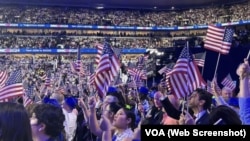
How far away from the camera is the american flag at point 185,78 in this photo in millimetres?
8250

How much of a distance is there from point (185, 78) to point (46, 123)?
517cm

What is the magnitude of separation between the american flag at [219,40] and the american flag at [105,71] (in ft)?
6.17

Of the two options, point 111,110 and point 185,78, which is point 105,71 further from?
point 111,110

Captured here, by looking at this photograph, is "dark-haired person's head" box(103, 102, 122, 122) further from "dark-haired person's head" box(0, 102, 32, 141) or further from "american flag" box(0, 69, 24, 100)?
"american flag" box(0, 69, 24, 100)

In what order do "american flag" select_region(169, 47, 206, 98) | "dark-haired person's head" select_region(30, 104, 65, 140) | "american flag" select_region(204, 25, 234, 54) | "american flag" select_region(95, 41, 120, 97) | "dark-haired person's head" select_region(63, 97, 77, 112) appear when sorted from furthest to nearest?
"american flag" select_region(204, 25, 234, 54), "american flag" select_region(95, 41, 120, 97), "american flag" select_region(169, 47, 206, 98), "dark-haired person's head" select_region(63, 97, 77, 112), "dark-haired person's head" select_region(30, 104, 65, 140)

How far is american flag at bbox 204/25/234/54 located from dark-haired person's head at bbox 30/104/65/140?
6.22m

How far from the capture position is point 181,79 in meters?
8.53

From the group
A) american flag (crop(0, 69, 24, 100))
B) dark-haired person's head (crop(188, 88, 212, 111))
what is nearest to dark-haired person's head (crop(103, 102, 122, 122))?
dark-haired person's head (crop(188, 88, 212, 111))

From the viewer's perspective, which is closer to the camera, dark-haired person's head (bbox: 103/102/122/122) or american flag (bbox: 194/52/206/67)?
dark-haired person's head (bbox: 103/102/122/122)

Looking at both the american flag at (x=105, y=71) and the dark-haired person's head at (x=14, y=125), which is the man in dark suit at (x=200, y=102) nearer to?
the dark-haired person's head at (x=14, y=125)

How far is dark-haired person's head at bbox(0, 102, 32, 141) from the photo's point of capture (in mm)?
2861

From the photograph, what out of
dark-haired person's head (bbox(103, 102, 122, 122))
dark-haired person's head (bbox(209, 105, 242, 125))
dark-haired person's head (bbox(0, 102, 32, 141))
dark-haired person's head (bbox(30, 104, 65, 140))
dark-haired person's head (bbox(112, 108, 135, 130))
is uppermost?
dark-haired person's head (bbox(0, 102, 32, 141))

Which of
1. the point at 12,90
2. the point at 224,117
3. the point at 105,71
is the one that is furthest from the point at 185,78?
the point at 224,117

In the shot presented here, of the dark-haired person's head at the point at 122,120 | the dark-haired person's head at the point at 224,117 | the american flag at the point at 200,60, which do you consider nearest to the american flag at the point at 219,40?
the american flag at the point at 200,60
